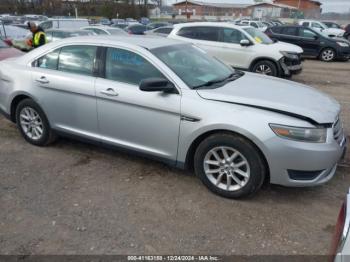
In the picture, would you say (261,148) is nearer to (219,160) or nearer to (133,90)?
(219,160)

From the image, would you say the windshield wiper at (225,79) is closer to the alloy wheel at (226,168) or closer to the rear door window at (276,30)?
the alloy wheel at (226,168)

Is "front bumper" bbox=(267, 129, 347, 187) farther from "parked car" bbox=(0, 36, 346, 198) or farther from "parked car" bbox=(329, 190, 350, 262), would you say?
"parked car" bbox=(329, 190, 350, 262)

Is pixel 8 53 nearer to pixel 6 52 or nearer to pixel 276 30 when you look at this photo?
pixel 6 52

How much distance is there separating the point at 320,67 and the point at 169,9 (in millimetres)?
91736

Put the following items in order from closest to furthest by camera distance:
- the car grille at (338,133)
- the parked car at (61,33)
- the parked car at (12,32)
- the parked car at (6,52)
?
1. the car grille at (338,133)
2. the parked car at (6,52)
3. the parked car at (61,33)
4. the parked car at (12,32)

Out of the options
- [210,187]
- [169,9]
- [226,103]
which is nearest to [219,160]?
[210,187]

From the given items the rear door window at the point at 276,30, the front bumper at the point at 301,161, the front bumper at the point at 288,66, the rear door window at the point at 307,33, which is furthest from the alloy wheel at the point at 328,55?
the front bumper at the point at 301,161

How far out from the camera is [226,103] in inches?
131

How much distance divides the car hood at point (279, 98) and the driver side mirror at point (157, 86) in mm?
293

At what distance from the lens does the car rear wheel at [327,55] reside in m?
15.2

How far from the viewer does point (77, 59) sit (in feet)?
13.8

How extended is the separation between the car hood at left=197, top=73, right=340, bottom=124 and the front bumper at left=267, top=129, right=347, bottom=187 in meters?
0.26

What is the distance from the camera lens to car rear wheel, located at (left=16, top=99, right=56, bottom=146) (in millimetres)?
4543

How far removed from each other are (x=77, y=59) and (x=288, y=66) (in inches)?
281
